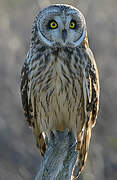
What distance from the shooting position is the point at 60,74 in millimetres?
8000

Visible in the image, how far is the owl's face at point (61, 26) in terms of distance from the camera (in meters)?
7.96

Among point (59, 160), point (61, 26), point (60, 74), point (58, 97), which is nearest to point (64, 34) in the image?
point (61, 26)

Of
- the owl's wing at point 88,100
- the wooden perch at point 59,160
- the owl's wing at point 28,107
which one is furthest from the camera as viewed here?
the owl's wing at point 28,107

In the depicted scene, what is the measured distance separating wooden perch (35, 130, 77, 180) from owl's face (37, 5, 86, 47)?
1039 mm

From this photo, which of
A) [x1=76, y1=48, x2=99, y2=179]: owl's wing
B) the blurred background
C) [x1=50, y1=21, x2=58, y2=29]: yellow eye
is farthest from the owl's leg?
the blurred background

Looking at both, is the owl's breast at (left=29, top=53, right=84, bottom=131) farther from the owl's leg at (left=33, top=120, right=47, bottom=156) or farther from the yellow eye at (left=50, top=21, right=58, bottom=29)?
the yellow eye at (left=50, top=21, right=58, bottom=29)

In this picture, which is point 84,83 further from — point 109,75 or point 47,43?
point 109,75

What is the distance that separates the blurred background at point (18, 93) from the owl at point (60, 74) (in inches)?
143

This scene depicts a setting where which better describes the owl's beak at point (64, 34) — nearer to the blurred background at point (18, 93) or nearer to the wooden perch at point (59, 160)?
the wooden perch at point (59, 160)

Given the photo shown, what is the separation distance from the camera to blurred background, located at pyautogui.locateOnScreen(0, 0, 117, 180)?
12.6 metres

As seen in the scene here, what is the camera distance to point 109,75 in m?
13.8

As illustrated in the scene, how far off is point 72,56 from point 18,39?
5336 millimetres

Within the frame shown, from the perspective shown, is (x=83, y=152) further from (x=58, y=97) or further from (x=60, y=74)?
(x=60, y=74)

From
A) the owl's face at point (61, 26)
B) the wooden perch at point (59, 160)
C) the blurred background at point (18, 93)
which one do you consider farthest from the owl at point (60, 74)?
the blurred background at point (18, 93)
